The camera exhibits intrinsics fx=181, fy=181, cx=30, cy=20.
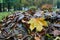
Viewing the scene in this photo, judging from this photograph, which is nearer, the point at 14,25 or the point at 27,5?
the point at 14,25

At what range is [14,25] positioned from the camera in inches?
96.3

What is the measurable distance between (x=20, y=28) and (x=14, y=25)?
0.15 m

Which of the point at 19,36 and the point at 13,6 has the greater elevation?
the point at 19,36

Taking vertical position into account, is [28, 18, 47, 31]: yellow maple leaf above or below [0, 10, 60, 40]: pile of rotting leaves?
above

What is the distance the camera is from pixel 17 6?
652cm

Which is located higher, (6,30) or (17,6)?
(6,30)

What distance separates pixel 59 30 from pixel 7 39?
25.8 inches

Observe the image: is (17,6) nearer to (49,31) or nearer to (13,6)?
(13,6)

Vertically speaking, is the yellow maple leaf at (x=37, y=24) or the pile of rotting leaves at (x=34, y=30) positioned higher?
the yellow maple leaf at (x=37, y=24)

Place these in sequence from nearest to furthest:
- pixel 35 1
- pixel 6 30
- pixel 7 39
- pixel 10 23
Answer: pixel 7 39 < pixel 6 30 < pixel 10 23 < pixel 35 1

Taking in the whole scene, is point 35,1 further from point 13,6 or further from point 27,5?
point 13,6

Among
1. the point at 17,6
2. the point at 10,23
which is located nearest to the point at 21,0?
the point at 17,6

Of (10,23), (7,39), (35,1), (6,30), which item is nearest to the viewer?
(7,39)

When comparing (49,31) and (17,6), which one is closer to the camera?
(49,31)
